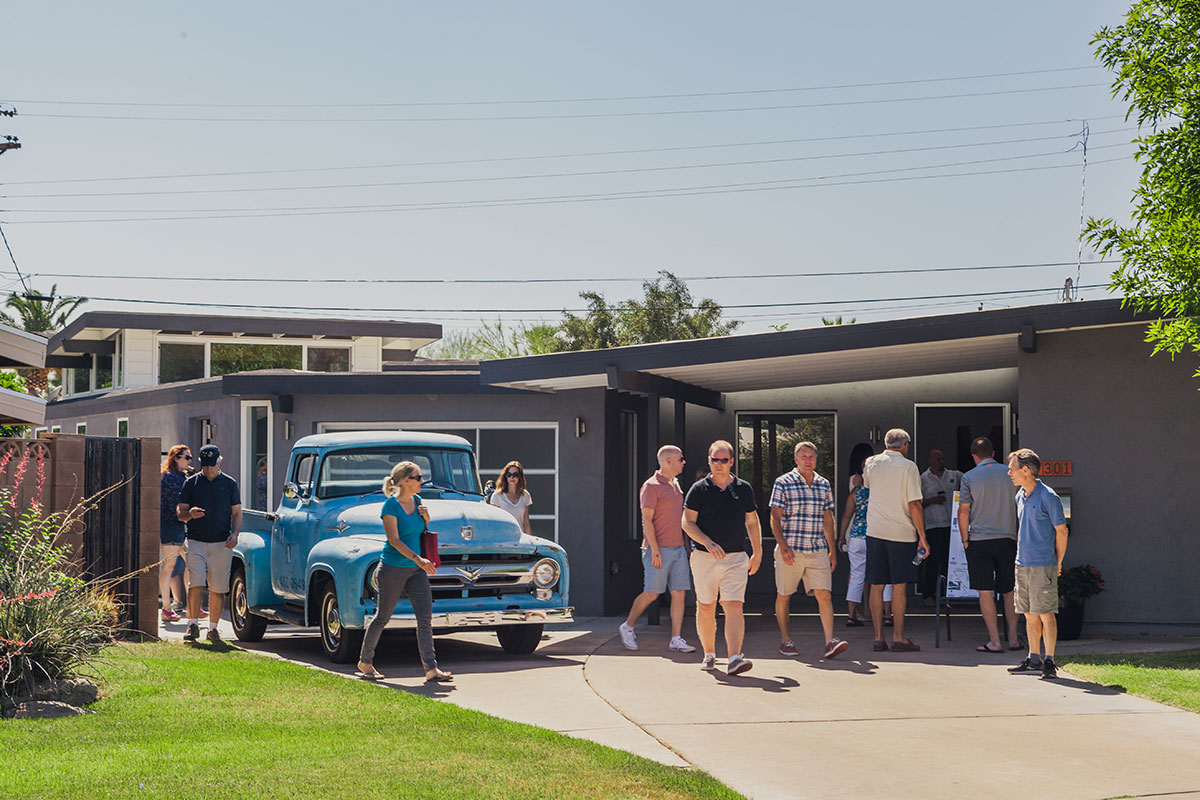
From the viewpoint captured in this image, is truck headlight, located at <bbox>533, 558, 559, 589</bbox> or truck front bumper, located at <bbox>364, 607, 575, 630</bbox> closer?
truck front bumper, located at <bbox>364, 607, 575, 630</bbox>

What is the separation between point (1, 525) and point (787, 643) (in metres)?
6.27

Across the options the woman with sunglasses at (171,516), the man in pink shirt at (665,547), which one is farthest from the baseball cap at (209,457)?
the man in pink shirt at (665,547)

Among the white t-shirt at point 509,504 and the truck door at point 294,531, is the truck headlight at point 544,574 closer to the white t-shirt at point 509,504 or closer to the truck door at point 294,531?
the truck door at point 294,531

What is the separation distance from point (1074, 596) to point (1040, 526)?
8.37ft

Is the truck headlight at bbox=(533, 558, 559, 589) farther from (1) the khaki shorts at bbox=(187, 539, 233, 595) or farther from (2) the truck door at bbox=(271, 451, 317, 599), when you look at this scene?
(1) the khaki shorts at bbox=(187, 539, 233, 595)

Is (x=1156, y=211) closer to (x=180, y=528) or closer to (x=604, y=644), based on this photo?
(x=604, y=644)

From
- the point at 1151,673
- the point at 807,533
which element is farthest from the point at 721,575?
the point at 1151,673

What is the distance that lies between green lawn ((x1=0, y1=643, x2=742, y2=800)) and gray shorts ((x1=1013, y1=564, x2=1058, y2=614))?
4231 mm

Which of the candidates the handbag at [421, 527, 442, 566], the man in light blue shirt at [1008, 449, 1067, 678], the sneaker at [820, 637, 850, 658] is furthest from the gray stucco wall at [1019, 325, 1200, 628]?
the handbag at [421, 527, 442, 566]

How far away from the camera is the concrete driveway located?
6.76 metres

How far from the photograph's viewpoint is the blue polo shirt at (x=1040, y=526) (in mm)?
9836

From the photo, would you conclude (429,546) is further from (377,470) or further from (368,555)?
(377,470)

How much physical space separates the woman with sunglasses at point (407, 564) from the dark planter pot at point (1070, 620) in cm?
584

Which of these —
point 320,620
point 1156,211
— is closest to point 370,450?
point 320,620
